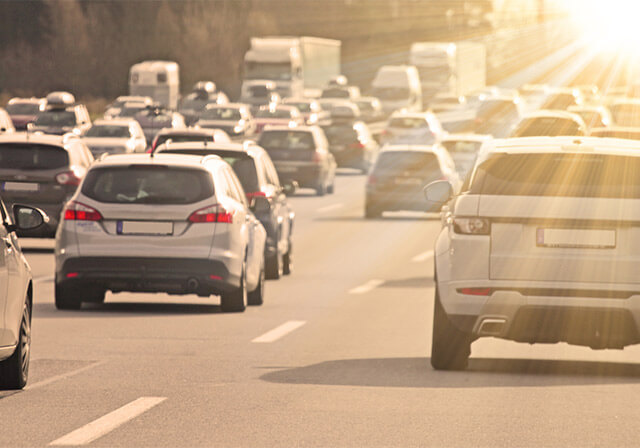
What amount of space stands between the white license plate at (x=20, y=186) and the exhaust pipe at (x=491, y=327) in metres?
14.0

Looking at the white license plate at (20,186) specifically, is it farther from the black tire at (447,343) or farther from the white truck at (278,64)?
the white truck at (278,64)

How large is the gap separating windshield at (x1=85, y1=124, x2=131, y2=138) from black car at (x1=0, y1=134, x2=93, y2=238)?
71.4 feet

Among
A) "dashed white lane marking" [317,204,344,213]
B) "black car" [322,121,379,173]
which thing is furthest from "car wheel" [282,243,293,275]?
"black car" [322,121,379,173]

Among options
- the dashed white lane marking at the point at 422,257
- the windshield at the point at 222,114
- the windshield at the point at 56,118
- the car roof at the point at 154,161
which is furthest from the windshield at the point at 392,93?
the car roof at the point at 154,161

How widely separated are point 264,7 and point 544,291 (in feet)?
406

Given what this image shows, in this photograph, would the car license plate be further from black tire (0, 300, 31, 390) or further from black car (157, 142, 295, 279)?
black tire (0, 300, 31, 390)

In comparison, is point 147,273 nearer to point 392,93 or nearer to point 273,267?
point 273,267

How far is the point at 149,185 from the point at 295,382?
584 cm

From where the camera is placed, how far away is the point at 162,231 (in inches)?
639

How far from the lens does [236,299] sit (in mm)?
16797

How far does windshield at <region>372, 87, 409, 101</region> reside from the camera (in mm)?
86812

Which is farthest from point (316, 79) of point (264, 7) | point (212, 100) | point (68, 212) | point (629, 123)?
point (68, 212)

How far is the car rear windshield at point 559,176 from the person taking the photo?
36.7 feet

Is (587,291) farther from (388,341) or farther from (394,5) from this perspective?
(394,5)
